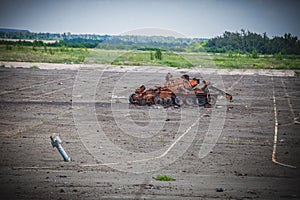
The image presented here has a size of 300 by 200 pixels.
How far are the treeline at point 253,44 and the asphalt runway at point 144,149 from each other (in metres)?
75.8

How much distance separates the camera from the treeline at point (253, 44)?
104m

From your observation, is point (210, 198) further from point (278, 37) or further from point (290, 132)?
point (278, 37)

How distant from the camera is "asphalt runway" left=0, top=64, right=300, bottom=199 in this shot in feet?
38.7

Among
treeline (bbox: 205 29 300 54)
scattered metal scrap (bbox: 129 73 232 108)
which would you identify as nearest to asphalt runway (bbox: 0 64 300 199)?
scattered metal scrap (bbox: 129 73 232 108)

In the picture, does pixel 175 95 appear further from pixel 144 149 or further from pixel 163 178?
pixel 163 178

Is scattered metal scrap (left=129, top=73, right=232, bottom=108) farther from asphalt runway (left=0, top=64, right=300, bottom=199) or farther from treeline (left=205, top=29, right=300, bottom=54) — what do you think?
treeline (left=205, top=29, right=300, bottom=54)

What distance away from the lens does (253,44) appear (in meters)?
112

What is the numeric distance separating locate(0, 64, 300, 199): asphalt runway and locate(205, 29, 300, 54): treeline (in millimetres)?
75804

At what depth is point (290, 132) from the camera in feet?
68.9

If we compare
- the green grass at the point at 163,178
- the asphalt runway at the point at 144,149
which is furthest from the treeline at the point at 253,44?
the green grass at the point at 163,178

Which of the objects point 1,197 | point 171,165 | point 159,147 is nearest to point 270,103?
point 159,147

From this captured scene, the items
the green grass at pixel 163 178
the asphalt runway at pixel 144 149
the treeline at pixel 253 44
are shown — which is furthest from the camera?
the treeline at pixel 253 44

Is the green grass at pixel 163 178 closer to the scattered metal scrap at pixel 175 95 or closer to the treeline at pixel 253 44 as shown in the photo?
the scattered metal scrap at pixel 175 95

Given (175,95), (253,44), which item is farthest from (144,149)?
(253,44)
